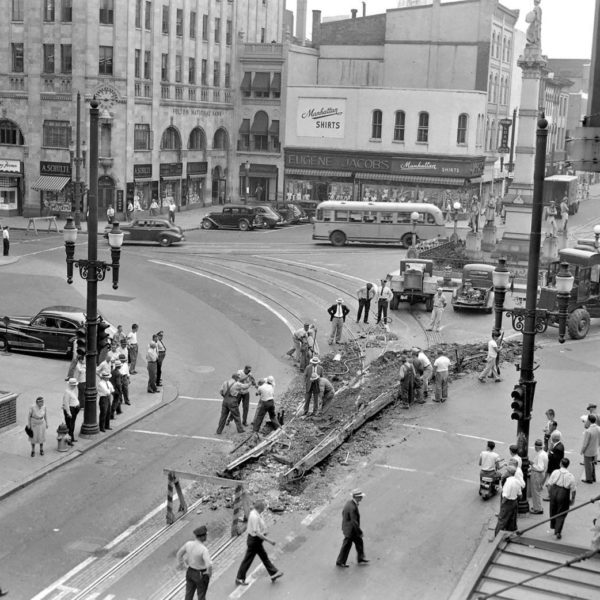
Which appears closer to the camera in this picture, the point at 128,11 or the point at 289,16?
the point at 128,11

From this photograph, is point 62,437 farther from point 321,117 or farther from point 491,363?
point 321,117

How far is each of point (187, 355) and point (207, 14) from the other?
50.1m

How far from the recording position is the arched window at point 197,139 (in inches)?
2958

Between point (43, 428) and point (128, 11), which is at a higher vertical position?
point (128, 11)

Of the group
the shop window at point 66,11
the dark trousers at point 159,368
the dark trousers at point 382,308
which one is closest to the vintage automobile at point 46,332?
the dark trousers at point 159,368

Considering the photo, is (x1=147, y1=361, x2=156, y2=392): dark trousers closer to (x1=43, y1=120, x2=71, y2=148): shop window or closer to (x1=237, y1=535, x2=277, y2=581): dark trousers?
(x1=237, y1=535, x2=277, y2=581): dark trousers

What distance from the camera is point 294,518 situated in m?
18.2

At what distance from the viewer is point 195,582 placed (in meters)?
14.3

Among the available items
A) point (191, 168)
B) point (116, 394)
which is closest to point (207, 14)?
point (191, 168)

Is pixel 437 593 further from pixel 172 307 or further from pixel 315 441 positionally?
pixel 172 307

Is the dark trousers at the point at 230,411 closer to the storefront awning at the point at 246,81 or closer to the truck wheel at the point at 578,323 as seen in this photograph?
the truck wheel at the point at 578,323

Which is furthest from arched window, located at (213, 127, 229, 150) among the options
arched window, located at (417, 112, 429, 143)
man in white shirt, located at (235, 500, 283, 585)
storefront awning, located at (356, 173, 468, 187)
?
man in white shirt, located at (235, 500, 283, 585)

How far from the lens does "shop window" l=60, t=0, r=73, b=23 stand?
63.6m

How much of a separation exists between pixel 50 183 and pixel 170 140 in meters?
10.7
